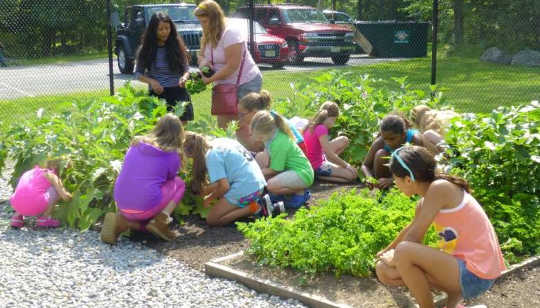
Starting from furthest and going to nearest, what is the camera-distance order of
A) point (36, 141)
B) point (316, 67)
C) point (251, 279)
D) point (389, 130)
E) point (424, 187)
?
point (316, 67)
point (36, 141)
point (389, 130)
point (251, 279)
point (424, 187)

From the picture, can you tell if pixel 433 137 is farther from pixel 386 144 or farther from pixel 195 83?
pixel 195 83

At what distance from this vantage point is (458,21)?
882 inches

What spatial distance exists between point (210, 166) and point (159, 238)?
2.35ft

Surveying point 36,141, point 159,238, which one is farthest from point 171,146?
point 36,141

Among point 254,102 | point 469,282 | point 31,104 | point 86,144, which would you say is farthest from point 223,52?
point 31,104

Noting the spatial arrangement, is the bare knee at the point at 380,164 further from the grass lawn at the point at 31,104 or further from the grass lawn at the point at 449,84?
the grass lawn at the point at 31,104

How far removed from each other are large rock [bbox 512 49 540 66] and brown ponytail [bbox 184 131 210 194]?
1574cm

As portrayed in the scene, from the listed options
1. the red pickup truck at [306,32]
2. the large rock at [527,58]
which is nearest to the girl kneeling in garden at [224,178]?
the red pickup truck at [306,32]

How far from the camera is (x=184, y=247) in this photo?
17.7 ft

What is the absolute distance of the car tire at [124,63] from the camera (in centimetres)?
1798

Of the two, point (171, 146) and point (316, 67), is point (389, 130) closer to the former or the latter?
point (171, 146)

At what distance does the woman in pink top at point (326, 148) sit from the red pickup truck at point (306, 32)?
8000mm

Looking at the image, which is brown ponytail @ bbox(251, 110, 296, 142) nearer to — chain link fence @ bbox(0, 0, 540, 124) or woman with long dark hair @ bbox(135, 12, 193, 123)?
woman with long dark hair @ bbox(135, 12, 193, 123)

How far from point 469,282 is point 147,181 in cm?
265
